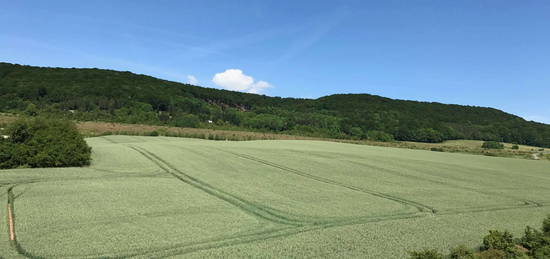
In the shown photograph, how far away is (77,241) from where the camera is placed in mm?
10969

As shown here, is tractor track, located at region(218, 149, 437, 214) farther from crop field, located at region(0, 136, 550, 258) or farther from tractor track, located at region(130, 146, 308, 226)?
tractor track, located at region(130, 146, 308, 226)

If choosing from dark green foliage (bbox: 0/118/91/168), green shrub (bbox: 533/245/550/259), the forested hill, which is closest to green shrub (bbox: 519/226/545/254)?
green shrub (bbox: 533/245/550/259)

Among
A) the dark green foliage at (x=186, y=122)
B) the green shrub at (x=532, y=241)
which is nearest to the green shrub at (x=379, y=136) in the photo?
the dark green foliage at (x=186, y=122)

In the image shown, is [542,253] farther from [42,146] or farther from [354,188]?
[42,146]

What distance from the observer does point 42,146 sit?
92.4ft

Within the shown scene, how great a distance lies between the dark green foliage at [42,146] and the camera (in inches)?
1061

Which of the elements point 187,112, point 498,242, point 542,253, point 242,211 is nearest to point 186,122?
point 187,112

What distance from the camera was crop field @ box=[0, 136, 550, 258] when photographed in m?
11.1

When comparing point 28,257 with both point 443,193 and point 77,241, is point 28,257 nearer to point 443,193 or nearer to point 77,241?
point 77,241

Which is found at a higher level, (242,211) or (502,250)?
(502,250)

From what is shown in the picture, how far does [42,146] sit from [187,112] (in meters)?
99.3

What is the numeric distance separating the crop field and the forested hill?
250 ft

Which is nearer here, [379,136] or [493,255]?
[493,255]

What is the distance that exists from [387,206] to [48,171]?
23956mm
